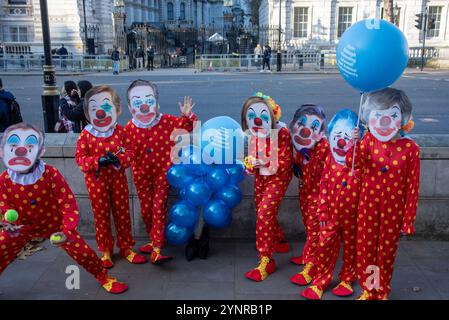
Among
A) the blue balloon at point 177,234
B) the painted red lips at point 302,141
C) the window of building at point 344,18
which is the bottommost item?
the blue balloon at point 177,234

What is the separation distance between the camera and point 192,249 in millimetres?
4547

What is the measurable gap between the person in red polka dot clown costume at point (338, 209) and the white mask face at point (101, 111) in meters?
1.96

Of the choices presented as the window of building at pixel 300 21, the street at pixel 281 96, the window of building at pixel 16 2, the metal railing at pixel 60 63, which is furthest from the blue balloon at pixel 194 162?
the window of building at pixel 16 2

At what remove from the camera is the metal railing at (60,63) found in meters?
27.3

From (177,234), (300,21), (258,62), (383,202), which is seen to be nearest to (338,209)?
(383,202)

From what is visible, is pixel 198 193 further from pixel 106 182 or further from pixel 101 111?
pixel 101 111

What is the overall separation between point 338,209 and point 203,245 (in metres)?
1.51

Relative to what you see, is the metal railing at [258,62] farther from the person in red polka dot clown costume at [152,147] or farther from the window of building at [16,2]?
the person in red polka dot clown costume at [152,147]

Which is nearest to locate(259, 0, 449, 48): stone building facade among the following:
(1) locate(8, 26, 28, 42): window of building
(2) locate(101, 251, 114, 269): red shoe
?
(1) locate(8, 26, 28, 42): window of building

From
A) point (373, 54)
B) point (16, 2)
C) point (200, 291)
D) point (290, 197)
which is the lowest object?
point (200, 291)

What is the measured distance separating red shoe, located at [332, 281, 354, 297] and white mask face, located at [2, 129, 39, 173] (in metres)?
2.68

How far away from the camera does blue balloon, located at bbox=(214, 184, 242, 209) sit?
14.1ft

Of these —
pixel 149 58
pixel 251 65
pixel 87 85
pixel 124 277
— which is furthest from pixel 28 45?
pixel 124 277
